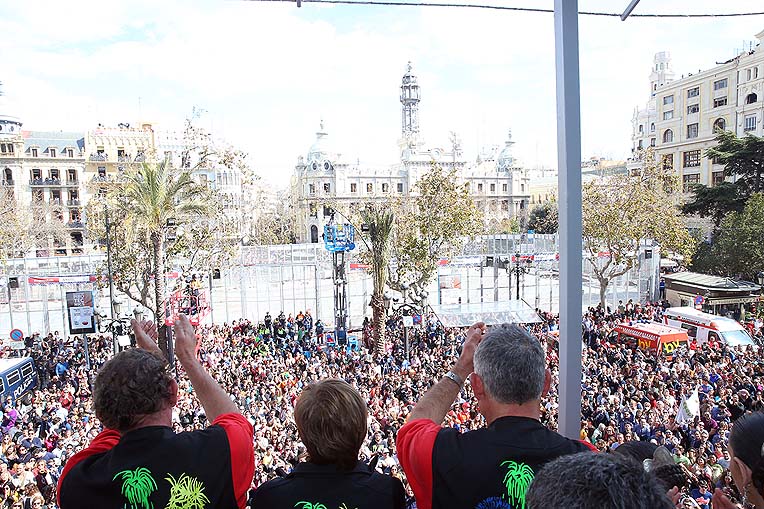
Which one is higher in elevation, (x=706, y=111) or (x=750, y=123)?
(x=706, y=111)

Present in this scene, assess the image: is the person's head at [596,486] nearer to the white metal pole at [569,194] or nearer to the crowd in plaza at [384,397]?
the white metal pole at [569,194]

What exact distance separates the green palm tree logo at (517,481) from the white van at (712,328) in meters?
13.7

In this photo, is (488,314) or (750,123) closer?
(488,314)

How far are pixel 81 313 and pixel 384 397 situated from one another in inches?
304

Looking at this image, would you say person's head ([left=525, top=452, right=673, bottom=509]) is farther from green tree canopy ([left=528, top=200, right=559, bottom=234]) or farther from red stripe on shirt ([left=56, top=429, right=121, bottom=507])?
green tree canopy ([left=528, top=200, right=559, bottom=234])

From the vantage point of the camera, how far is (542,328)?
576 inches

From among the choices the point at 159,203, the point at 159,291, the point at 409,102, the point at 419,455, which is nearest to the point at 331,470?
the point at 419,455

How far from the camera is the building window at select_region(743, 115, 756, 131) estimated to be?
3134cm

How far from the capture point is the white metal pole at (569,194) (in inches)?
72.4

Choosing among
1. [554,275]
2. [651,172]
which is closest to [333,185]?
[554,275]

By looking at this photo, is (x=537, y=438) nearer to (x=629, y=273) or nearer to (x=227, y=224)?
(x=227, y=224)

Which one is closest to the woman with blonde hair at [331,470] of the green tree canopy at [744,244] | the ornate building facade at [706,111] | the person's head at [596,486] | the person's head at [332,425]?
the person's head at [332,425]

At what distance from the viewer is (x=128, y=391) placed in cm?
146

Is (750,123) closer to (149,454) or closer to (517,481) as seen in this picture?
(517,481)
